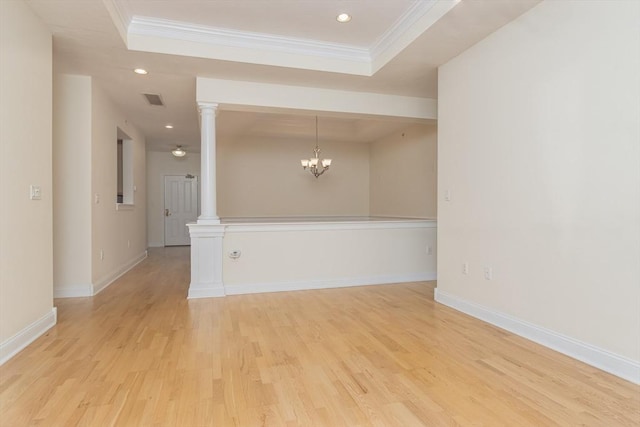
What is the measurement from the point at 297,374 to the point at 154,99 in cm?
436

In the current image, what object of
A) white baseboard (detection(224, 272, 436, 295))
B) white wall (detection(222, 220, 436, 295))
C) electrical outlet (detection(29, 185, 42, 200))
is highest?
electrical outlet (detection(29, 185, 42, 200))

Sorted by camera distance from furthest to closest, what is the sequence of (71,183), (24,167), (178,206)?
1. (178,206)
2. (71,183)
3. (24,167)

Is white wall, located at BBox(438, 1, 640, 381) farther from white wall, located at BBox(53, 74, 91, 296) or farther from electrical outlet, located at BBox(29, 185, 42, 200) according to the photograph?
white wall, located at BBox(53, 74, 91, 296)

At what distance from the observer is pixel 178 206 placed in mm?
9477

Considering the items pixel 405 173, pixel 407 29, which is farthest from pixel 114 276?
pixel 405 173

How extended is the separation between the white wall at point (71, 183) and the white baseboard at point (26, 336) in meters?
1.08

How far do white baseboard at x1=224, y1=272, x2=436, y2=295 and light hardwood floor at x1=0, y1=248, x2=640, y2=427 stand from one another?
79 centimetres

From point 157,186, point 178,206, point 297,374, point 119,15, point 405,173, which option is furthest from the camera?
point 178,206

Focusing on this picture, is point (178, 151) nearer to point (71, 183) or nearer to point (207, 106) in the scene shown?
point (71, 183)

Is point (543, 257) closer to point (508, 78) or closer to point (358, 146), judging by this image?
point (508, 78)

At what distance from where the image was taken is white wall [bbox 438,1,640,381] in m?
2.18

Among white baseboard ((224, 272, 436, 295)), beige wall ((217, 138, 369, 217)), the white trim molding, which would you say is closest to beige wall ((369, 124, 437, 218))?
beige wall ((217, 138, 369, 217))

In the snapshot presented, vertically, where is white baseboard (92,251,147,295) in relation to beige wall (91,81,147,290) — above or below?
below

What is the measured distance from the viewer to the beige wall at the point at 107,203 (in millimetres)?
4309
